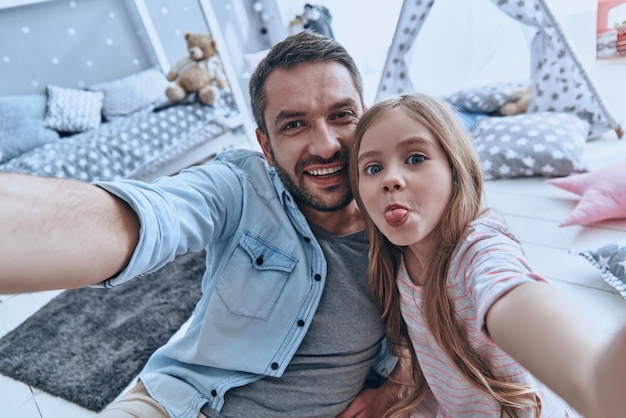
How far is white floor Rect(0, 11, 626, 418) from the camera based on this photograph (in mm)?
1141

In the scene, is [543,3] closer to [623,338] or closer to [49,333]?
[623,338]

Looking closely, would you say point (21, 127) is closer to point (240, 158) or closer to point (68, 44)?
point (68, 44)

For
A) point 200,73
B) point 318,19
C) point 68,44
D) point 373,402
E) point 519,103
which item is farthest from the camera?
point 318,19

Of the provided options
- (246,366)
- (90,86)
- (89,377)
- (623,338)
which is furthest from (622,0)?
(90,86)

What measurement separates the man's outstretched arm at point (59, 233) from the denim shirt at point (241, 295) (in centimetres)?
20

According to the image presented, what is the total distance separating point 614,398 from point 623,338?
6cm

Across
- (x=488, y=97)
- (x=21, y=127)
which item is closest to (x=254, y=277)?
(x=488, y=97)

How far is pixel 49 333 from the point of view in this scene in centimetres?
173

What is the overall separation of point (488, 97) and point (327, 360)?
85.3 inches

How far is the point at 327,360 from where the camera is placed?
864 millimetres

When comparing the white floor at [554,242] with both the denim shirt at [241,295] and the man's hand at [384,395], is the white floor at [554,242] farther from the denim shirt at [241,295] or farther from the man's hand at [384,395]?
the denim shirt at [241,295]

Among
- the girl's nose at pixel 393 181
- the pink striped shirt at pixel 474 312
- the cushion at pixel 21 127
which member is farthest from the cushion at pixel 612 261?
the cushion at pixel 21 127

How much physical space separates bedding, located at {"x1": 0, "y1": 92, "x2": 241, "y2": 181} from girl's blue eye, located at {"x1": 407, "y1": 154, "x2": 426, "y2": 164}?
104 inches

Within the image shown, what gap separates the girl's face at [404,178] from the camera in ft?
2.17
